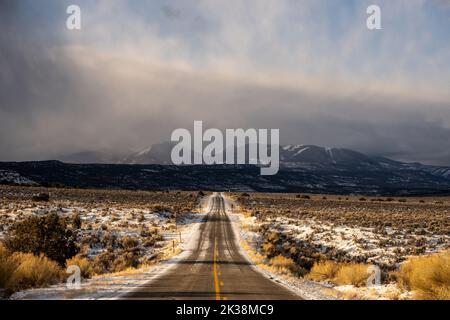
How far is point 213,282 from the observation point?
685 inches

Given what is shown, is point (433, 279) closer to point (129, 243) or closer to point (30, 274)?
point (30, 274)

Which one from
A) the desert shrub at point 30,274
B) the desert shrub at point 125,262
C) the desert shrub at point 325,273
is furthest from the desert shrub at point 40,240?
the desert shrub at point 325,273

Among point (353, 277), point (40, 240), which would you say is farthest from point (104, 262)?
point (353, 277)

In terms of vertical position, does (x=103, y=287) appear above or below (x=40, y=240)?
below

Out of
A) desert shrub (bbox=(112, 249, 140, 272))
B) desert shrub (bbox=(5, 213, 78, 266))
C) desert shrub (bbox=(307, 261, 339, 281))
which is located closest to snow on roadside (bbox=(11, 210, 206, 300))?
desert shrub (bbox=(112, 249, 140, 272))

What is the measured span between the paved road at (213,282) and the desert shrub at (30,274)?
3808mm

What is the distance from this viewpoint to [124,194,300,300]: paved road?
13.9 meters

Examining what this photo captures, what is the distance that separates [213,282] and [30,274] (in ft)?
24.4

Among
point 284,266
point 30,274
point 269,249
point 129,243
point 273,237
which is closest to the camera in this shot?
point 30,274

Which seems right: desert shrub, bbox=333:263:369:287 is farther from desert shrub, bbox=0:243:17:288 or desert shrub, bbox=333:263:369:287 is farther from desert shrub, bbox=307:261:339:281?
desert shrub, bbox=0:243:17:288

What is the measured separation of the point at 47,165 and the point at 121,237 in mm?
171652

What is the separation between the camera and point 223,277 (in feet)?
62.8

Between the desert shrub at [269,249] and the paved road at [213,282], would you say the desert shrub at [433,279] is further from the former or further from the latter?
the desert shrub at [269,249]
